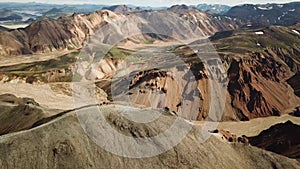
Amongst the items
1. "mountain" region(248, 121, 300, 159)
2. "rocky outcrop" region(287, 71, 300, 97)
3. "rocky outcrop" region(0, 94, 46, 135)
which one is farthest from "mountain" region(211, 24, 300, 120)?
"rocky outcrop" region(0, 94, 46, 135)

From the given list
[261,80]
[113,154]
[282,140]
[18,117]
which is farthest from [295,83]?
[113,154]

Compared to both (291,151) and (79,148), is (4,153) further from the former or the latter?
(291,151)

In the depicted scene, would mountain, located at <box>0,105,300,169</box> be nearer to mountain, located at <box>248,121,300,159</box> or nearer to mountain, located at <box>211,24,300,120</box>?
mountain, located at <box>248,121,300,159</box>

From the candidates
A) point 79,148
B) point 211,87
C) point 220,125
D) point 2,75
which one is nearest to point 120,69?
point 2,75

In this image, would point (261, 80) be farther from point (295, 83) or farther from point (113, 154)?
point (113, 154)

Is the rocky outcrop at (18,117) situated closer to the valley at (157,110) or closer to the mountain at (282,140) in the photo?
the valley at (157,110)

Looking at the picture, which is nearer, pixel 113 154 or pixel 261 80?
pixel 113 154

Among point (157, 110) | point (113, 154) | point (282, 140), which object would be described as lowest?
point (282, 140)

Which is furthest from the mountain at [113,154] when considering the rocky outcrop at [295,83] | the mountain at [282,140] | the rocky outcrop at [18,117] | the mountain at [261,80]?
the rocky outcrop at [295,83]
